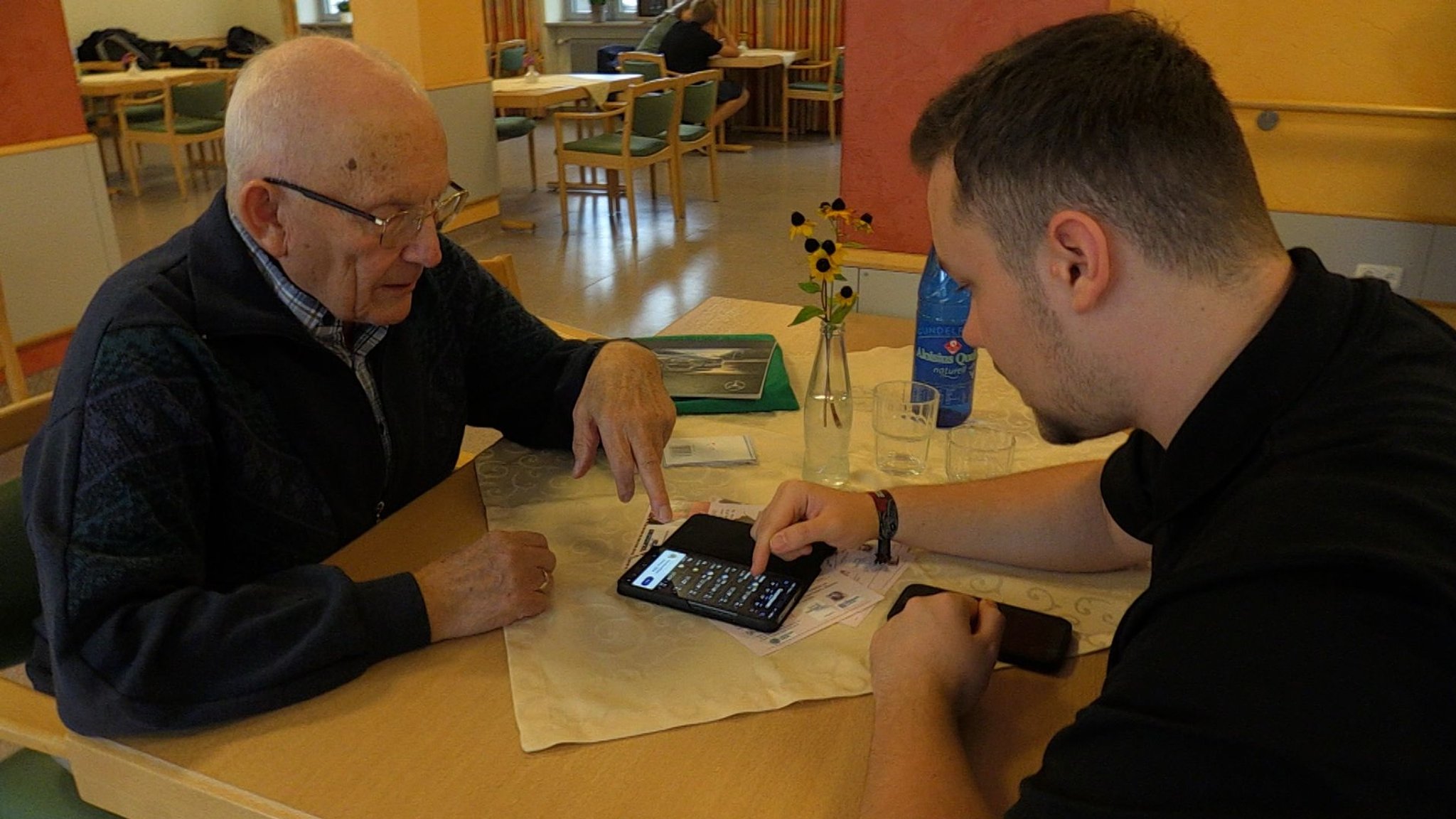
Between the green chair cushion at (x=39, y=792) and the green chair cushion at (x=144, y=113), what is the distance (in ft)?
23.7

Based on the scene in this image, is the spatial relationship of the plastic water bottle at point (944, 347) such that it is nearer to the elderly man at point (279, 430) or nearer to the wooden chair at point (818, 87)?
the elderly man at point (279, 430)

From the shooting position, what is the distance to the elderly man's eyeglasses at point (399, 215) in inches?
47.6

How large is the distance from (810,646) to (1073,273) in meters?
0.45

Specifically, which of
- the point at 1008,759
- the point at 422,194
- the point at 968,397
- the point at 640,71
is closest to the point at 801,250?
the point at 640,71

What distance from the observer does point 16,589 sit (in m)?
1.26

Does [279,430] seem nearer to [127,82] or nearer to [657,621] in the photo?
[657,621]

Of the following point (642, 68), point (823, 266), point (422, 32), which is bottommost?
point (642, 68)

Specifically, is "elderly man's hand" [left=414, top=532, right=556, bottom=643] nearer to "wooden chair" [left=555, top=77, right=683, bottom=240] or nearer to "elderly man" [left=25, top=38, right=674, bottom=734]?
"elderly man" [left=25, top=38, right=674, bottom=734]

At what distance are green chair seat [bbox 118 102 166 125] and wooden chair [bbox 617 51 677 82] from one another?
10.9ft

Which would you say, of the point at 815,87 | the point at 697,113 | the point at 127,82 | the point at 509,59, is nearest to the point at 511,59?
the point at 509,59

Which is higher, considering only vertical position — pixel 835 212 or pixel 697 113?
pixel 835 212

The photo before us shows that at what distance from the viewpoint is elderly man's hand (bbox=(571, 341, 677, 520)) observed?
4.31 ft

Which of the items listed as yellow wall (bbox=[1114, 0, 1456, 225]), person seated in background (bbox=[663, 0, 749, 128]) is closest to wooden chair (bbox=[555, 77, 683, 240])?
person seated in background (bbox=[663, 0, 749, 128])

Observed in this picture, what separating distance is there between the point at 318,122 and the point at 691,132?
5792 millimetres
